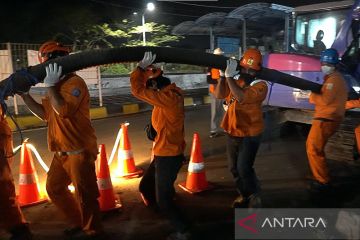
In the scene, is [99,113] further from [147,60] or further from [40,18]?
[40,18]

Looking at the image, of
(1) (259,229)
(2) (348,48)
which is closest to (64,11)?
(2) (348,48)

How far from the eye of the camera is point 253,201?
437 centimetres

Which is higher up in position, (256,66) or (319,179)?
(256,66)

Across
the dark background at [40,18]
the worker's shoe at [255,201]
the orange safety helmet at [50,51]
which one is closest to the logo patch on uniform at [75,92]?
the orange safety helmet at [50,51]

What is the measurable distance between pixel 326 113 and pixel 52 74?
344 cm

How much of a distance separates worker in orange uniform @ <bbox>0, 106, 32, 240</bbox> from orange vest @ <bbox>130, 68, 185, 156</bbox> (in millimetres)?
1387

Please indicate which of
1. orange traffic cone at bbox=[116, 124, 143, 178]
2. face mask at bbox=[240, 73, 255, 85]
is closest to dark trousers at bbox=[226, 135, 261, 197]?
face mask at bbox=[240, 73, 255, 85]

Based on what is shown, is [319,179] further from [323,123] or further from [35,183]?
[35,183]

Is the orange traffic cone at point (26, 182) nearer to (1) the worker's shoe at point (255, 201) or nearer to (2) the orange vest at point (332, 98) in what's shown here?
(1) the worker's shoe at point (255, 201)

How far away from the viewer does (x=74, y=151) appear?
361 cm

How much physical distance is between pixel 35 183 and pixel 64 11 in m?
15.2

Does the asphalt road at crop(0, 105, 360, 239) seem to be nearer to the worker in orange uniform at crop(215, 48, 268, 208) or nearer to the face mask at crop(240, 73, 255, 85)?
the worker in orange uniform at crop(215, 48, 268, 208)

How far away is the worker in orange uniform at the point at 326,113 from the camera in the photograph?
491 centimetres

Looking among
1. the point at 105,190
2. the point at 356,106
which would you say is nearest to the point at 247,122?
the point at 105,190
